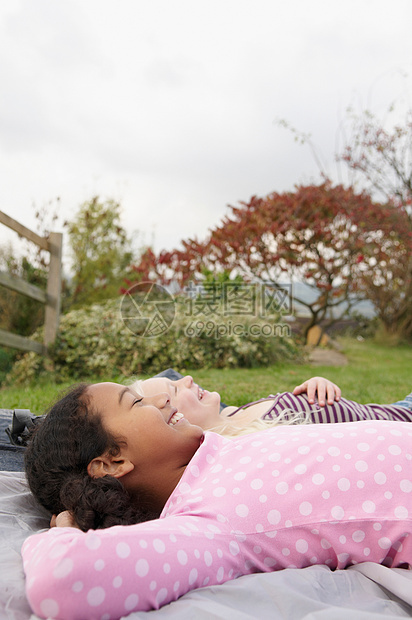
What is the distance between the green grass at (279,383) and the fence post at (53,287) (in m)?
0.59

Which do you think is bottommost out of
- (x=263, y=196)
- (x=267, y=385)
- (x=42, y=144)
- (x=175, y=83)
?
(x=267, y=385)

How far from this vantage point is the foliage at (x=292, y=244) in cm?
729

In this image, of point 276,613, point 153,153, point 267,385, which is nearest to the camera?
point 276,613

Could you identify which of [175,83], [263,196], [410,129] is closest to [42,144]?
[175,83]

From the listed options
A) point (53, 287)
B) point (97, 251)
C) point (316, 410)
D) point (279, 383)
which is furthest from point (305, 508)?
point (97, 251)

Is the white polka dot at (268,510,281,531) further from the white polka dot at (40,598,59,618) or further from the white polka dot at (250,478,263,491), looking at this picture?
the white polka dot at (40,598,59,618)

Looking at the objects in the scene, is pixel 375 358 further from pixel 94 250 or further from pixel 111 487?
pixel 111 487

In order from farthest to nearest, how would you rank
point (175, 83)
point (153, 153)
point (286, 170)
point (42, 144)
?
point (286, 170), point (153, 153), point (42, 144), point (175, 83)

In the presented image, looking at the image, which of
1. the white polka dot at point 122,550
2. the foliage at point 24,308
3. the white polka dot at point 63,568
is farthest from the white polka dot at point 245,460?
the foliage at point 24,308

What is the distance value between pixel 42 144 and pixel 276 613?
8068mm

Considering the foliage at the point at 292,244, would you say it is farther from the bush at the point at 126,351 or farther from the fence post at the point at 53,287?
the fence post at the point at 53,287

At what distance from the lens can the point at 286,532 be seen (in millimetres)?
1123

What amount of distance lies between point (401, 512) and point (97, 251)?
8.26 meters

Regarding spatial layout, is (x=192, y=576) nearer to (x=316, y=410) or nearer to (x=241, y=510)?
(x=241, y=510)
